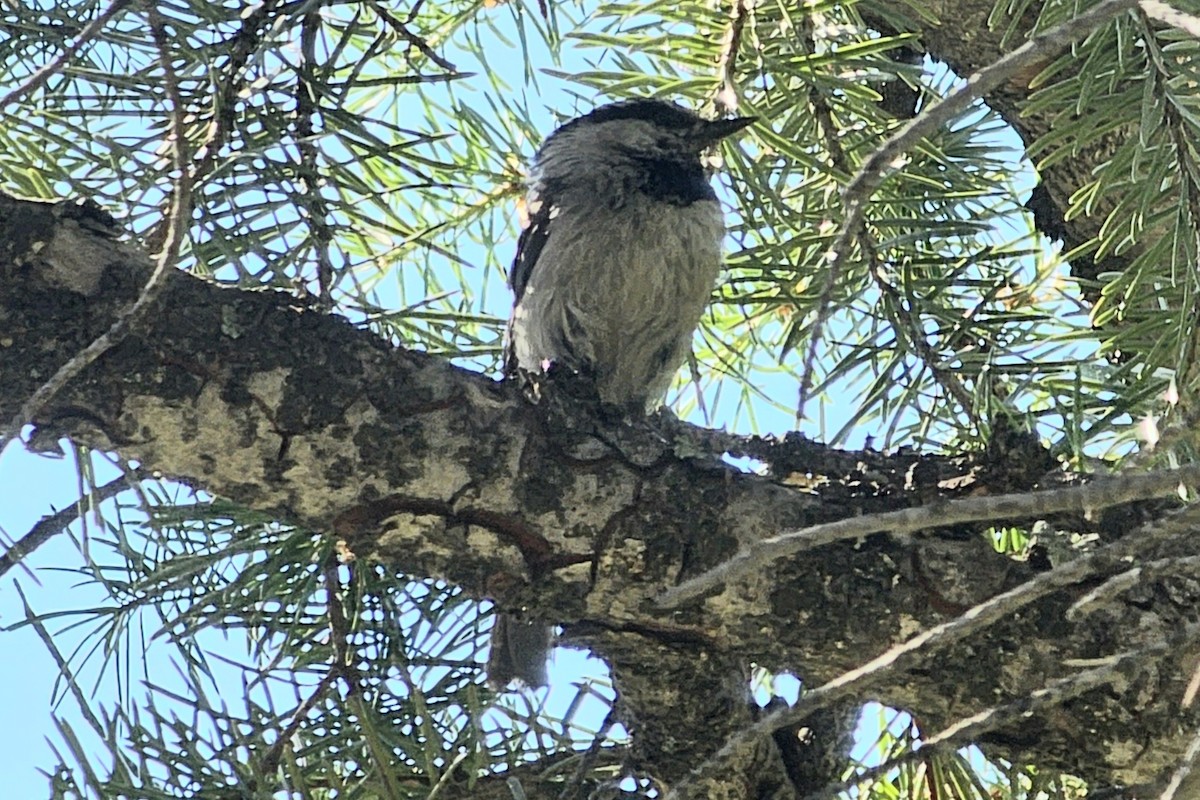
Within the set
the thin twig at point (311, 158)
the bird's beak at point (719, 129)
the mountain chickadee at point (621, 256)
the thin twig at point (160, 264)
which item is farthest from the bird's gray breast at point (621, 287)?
the thin twig at point (160, 264)

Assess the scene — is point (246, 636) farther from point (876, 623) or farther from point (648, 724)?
point (876, 623)

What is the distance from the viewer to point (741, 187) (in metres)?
1.82

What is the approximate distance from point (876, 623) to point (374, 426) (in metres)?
0.53

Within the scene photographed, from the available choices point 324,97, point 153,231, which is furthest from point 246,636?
point 324,97

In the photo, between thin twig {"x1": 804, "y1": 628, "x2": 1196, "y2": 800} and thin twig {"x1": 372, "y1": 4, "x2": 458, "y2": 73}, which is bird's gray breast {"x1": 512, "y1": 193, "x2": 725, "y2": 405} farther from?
thin twig {"x1": 804, "y1": 628, "x2": 1196, "y2": 800}

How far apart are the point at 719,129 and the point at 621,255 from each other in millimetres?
453

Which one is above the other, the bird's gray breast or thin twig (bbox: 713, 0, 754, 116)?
the bird's gray breast

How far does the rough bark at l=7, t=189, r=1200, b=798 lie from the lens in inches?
50.1

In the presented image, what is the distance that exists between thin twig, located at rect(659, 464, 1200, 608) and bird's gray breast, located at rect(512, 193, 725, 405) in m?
1.44

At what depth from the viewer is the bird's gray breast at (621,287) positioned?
2.15 m

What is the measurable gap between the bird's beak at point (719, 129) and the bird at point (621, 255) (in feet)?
0.66

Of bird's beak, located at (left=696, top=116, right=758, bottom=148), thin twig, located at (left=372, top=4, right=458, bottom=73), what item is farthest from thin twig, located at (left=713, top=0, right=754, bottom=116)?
thin twig, located at (left=372, top=4, right=458, bottom=73)

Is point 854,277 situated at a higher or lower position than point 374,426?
higher

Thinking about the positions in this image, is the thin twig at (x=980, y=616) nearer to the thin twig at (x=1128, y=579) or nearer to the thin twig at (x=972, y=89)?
the thin twig at (x=1128, y=579)
